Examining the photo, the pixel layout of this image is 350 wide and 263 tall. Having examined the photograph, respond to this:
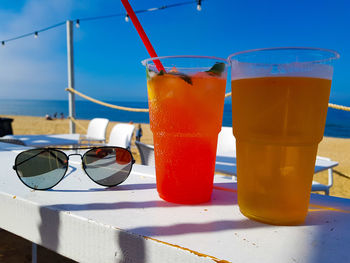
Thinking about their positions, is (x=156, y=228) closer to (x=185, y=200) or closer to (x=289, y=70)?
(x=185, y=200)

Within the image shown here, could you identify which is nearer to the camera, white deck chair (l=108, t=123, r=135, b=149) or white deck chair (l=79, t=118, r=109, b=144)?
white deck chair (l=108, t=123, r=135, b=149)

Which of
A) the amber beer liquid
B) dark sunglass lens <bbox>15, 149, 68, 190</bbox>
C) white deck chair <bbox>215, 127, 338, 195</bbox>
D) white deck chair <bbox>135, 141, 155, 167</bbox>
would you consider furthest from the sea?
the amber beer liquid

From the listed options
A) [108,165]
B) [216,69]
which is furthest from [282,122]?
[108,165]

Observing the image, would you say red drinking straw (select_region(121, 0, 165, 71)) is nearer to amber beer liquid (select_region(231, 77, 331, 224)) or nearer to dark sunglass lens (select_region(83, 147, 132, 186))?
amber beer liquid (select_region(231, 77, 331, 224))

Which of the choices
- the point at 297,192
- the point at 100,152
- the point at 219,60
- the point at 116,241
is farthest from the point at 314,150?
the point at 100,152

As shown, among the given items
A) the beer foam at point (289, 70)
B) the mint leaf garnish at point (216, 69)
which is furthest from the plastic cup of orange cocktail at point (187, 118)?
the beer foam at point (289, 70)

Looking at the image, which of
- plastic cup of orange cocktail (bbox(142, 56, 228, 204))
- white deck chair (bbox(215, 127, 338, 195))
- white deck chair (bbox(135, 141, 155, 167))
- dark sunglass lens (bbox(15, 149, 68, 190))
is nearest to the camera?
plastic cup of orange cocktail (bbox(142, 56, 228, 204))

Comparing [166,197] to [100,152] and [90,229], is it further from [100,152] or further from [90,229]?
[100,152]

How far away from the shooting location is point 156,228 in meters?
0.46

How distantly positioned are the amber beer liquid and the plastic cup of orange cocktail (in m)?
0.09

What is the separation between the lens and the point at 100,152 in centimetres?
84

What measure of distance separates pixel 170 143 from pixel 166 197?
0.45ft

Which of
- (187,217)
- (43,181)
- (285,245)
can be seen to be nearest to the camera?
(285,245)

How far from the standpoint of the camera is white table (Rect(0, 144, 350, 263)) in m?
0.40
